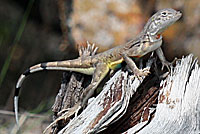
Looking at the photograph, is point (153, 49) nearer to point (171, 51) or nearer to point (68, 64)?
point (68, 64)

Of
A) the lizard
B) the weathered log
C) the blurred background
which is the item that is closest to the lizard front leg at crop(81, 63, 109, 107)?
the lizard

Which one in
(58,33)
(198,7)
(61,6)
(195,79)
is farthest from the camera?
(58,33)

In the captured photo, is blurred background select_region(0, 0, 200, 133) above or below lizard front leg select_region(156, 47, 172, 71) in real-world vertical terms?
above

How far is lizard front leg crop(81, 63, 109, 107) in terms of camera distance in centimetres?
257

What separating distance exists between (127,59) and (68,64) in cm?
50

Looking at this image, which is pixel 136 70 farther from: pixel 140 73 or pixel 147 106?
pixel 147 106

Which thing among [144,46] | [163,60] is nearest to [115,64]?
[144,46]

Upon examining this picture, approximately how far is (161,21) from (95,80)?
2.22ft

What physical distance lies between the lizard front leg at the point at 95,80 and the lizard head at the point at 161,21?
0.44 metres

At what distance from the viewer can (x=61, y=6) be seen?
4926 millimetres

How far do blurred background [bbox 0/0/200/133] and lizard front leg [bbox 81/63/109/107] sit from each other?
160cm

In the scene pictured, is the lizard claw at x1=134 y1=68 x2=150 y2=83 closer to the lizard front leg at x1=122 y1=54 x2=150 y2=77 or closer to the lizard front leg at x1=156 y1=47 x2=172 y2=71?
the lizard front leg at x1=122 y1=54 x2=150 y2=77

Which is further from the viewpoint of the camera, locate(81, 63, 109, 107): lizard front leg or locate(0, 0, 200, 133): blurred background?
locate(0, 0, 200, 133): blurred background

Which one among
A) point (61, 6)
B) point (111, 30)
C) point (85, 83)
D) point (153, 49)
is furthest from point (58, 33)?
point (153, 49)
